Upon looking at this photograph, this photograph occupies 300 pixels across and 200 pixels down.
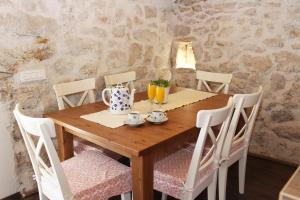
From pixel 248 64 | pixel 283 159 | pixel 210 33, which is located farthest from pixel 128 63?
pixel 283 159

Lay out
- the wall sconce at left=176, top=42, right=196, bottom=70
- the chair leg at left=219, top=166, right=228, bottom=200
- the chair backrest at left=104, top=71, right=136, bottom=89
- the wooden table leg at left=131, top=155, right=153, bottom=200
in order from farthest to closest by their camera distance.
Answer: the wall sconce at left=176, top=42, right=196, bottom=70, the chair backrest at left=104, top=71, right=136, bottom=89, the chair leg at left=219, top=166, right=228, bottom=200, the wooden table leg at left=131, top=155, right=153, bottom=200

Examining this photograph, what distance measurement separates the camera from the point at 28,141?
4.92 feet

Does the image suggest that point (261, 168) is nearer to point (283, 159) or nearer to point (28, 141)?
point (283, 159)

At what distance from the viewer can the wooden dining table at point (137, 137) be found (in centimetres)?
141

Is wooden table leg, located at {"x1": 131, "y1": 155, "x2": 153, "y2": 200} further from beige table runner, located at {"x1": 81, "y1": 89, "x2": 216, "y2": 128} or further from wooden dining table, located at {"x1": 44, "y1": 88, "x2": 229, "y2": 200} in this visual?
beige table runner, located at {"x1": 81, "y1": 89, "x2": 216, "y2": 128}

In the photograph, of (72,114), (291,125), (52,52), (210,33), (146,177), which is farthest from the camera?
(210,33)

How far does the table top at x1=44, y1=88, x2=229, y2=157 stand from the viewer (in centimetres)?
142

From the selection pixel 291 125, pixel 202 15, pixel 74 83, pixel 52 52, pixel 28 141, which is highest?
pixel 202 15

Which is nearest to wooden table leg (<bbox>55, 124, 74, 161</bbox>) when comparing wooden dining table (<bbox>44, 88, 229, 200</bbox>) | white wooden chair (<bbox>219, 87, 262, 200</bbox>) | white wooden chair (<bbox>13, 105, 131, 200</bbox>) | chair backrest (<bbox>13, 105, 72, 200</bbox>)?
wooden dining table (<bbox>44, 88, 229, 200</bbox>)

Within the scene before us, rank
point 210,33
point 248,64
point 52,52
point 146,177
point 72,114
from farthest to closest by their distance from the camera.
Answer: point 210,33 < point 248,64 < point 52,52 < point 72,114 < point 146,177

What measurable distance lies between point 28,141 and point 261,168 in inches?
83.6

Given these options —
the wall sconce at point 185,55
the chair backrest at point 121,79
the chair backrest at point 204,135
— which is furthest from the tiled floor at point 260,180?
the wall sconce at point 185,55

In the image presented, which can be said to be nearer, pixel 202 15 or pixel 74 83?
pixel 74 83

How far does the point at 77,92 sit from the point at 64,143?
0.60 m
